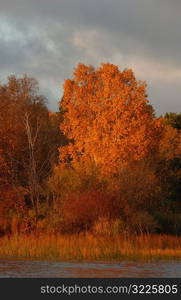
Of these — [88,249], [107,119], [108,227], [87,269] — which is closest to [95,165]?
[107,119]

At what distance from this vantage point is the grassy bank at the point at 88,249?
114ft

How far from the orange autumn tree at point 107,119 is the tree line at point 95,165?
8 cm

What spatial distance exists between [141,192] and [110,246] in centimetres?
1412

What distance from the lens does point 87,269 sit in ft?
101

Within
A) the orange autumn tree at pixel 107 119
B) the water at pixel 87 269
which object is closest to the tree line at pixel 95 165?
the orange autumn tree at pixel 107 119

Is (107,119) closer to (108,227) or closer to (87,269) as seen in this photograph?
(108,227)

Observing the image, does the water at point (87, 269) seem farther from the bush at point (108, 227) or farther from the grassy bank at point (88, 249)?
the bush at point (108, 227)

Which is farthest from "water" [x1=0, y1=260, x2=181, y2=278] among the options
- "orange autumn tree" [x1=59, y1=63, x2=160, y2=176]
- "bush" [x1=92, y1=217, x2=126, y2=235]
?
"orange autumn tree" [x1=59, y1=63, x2=160, y2=176]

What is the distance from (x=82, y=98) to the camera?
5981 centimetres

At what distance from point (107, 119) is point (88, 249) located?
22376 mm

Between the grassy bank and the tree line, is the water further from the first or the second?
the tree line

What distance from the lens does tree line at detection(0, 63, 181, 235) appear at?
150 ft

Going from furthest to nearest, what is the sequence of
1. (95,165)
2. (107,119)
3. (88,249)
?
(107,119), (95,165), (88,249)

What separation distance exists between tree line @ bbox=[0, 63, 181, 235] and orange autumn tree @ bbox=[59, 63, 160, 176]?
75mm
